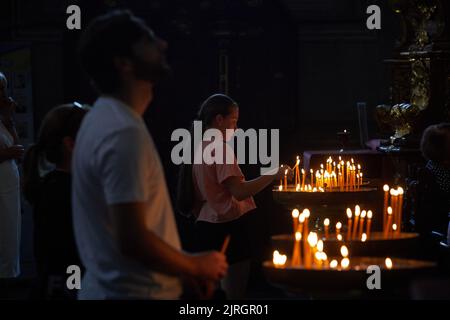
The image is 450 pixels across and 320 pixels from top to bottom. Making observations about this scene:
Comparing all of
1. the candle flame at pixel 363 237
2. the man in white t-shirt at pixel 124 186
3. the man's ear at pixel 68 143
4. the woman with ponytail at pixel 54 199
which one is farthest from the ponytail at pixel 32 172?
the candle flame at pixel 363 237

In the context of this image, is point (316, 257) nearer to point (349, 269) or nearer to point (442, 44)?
point (349, 269)

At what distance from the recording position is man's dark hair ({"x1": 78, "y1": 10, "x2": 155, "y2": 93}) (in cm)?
262

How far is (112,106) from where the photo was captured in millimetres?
2576

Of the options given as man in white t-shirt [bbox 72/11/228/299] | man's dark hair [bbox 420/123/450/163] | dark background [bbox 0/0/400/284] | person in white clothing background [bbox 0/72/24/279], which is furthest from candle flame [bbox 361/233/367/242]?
dark background [bbox 0/0/400/284]

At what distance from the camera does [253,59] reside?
29.3 ft

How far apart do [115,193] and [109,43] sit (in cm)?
45

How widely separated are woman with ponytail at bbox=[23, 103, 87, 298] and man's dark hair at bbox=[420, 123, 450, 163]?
2462 mm

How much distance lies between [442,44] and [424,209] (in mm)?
1336

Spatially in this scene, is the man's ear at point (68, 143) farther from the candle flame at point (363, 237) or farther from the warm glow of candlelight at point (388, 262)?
the warm glow of candlelight at point (388, 262)

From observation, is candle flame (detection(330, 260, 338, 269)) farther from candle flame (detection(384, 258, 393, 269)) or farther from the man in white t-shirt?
the man in white t-shirt

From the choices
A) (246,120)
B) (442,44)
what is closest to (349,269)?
(442,44)

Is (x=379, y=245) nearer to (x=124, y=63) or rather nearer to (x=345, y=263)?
(x=345, y=263)

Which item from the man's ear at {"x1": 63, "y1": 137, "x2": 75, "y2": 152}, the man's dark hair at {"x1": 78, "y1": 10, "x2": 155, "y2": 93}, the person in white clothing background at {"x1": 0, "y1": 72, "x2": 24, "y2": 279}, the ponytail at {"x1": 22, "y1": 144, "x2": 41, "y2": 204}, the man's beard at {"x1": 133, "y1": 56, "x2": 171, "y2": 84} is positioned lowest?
the person in white clothing background at {"x1": 0, "y1": 72, "x2": 24, "y2": 279}

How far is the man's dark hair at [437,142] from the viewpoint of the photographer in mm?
5328
